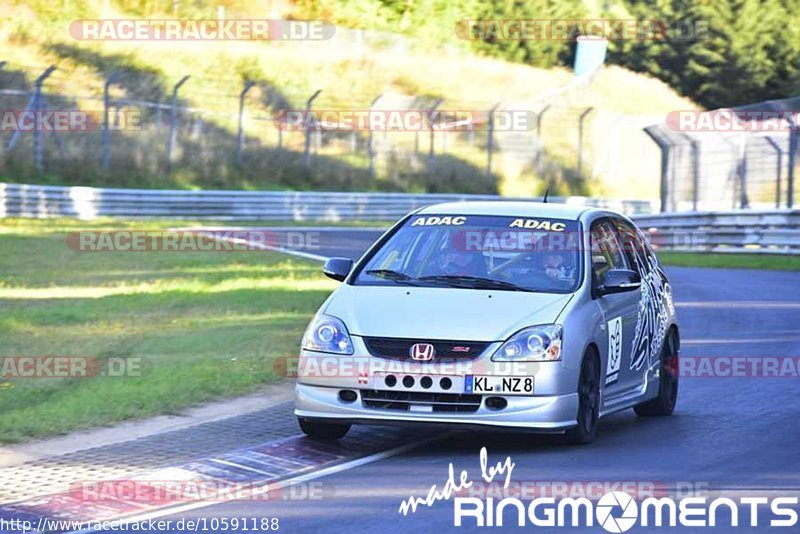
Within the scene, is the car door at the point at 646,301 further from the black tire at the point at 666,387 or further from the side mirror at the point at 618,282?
the side mirror at the point at 618,282

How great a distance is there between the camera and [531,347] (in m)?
→ 9.26

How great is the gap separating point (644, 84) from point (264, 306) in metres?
50.9

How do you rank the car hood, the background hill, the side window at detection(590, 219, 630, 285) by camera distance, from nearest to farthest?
the car hood
the side window at detection(590, 219, 630, 285)
the background hill

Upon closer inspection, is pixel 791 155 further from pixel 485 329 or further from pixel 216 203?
pixel 485 329

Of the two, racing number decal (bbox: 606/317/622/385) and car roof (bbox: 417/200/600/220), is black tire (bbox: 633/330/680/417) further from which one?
car roof (bbox: 417/200/600/220)

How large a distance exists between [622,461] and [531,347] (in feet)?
2.87

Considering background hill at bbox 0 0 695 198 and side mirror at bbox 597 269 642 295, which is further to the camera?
background hill at bbox 0 0 695 198

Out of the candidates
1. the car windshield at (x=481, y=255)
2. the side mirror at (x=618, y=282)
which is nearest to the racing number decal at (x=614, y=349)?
the side mirror at (x=618, y=282)

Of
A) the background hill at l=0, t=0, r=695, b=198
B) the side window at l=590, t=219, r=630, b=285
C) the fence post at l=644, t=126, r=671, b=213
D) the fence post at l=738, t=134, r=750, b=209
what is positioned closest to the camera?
the side window at l=590, t=219, r=630, b=285

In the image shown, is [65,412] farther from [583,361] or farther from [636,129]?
[636,129]

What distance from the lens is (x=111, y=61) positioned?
49.7m

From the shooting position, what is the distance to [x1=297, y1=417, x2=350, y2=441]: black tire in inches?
385

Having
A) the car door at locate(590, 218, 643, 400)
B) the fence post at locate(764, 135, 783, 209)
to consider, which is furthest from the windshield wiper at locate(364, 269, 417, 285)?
the fence post at locate(764, 135, 783, 209)

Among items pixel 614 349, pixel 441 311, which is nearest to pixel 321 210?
pixel 614 349
